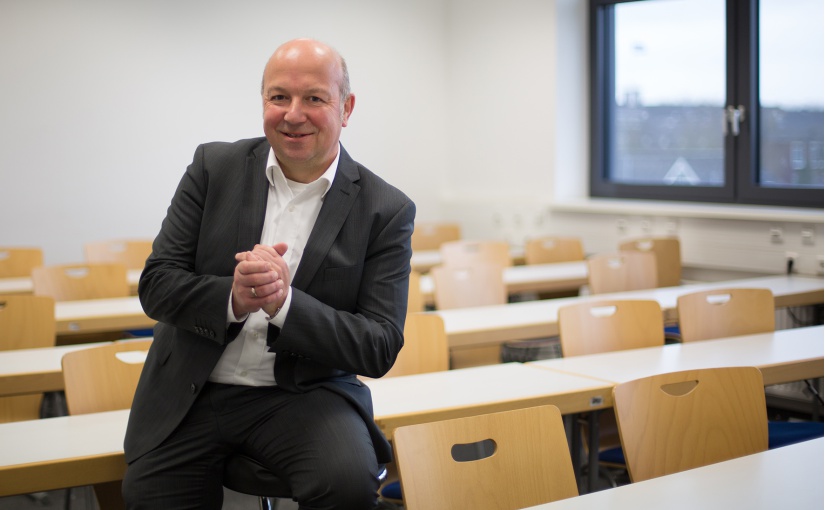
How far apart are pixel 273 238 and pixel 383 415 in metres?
0.57

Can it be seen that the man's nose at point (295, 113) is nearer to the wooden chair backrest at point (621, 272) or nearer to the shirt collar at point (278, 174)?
the shirt collar at point (278, 174)

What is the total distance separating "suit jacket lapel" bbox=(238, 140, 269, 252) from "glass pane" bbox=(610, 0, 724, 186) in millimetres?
4202

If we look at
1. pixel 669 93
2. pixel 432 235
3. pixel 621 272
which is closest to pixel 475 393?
pixel 621 272

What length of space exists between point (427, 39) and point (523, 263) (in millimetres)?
2323

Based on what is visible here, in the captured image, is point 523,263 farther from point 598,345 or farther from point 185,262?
point 185,262

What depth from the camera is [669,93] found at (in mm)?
6172

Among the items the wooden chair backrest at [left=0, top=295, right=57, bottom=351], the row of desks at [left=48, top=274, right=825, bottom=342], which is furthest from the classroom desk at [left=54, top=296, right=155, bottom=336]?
the wooden chair backrest at [left=0, top=295, right=57, bottom=351]

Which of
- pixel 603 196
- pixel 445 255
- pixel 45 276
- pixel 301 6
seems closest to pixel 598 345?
pixel 445 255

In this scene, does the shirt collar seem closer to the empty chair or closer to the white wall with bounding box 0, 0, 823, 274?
the empty chair

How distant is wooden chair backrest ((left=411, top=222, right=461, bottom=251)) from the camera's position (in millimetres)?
6539

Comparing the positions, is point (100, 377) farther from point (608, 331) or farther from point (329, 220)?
point (608, 331)

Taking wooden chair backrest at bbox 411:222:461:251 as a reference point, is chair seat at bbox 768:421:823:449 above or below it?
below

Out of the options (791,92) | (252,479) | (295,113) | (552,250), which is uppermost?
(791,92)

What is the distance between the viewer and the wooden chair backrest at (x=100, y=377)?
2537 mm
